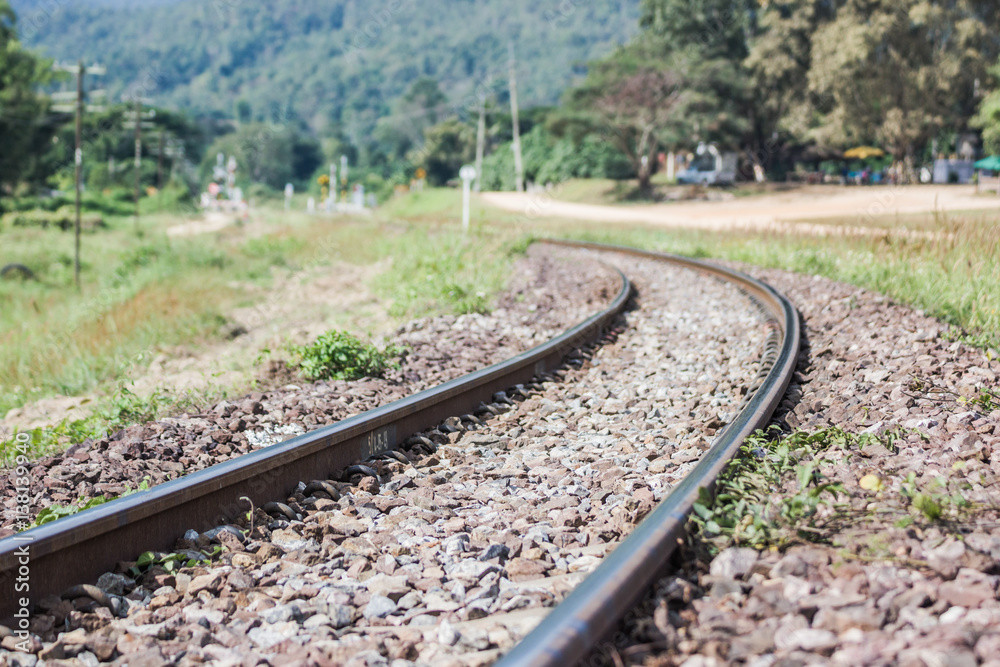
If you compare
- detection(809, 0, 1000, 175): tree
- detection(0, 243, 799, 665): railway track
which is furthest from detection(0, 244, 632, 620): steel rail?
detection(809, 0, 1000, 175): tree

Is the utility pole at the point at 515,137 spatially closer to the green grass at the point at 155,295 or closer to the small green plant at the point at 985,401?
the green grass at the point at 155,295

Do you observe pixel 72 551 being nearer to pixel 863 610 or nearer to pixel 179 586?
pixel 179 586

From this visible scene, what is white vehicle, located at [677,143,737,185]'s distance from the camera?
171ft

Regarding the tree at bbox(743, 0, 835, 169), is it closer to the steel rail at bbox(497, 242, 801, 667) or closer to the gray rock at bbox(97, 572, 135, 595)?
the steel rail at bbox(497, 242, 801, 667)

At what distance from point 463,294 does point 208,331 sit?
3.38m

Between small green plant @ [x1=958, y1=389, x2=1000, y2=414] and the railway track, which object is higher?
small green plant @ [x1=958, y1=389, x2=1000, y2=414]

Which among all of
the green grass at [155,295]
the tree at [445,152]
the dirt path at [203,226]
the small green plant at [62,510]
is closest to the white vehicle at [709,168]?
the tree at [445,152]

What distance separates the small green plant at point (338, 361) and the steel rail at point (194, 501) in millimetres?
1167

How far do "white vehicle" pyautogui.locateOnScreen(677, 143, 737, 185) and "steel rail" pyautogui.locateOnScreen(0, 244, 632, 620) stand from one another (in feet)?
159

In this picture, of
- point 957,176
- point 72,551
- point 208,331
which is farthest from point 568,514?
point 957,176

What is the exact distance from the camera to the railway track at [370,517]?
2.24 meters

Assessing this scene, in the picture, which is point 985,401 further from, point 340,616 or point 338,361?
point 338,361

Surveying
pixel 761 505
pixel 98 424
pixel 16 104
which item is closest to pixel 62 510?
pixel 98 424

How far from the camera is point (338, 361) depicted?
6.04 metres
